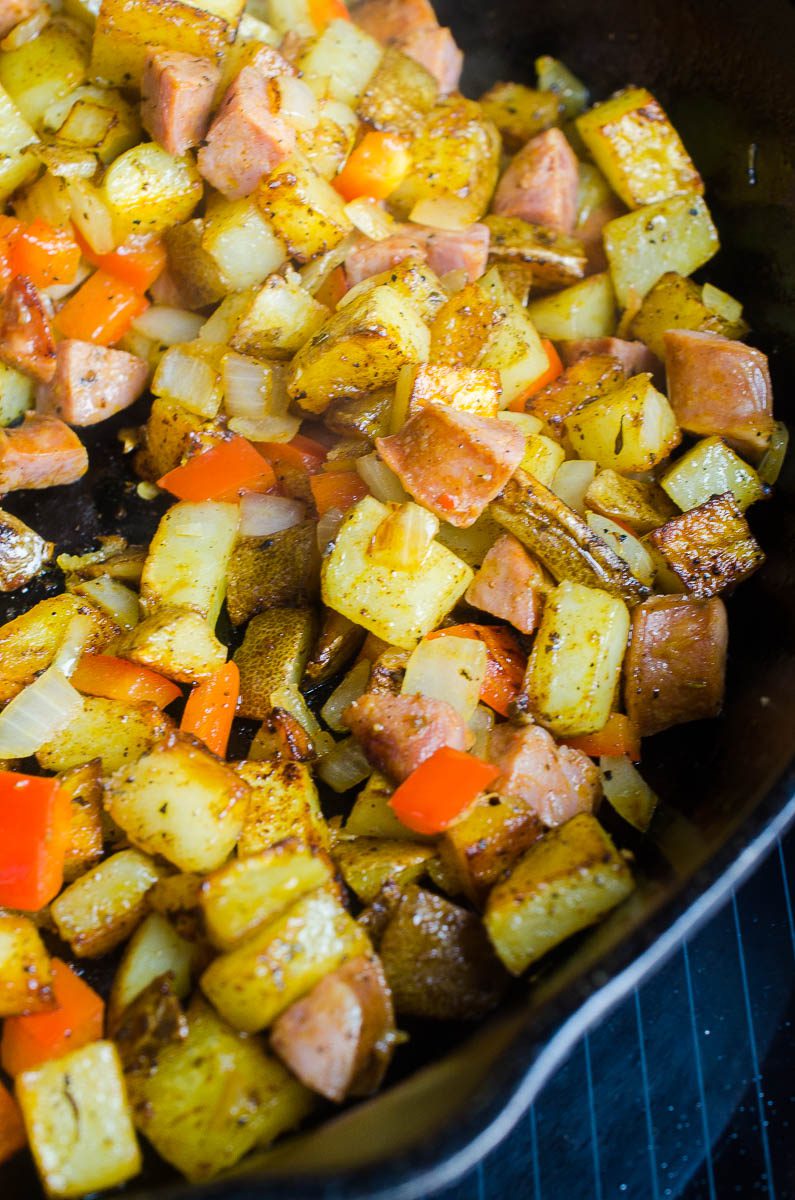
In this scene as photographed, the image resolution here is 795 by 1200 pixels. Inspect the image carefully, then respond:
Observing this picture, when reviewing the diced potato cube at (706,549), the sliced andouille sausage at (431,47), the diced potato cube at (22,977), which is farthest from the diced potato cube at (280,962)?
the sliced andouille sausage at (431,47)

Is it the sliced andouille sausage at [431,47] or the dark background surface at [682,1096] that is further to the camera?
the sliced andouille sausage at [431,47]

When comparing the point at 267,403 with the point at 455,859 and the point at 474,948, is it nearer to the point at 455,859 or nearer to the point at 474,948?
the point at 455,859

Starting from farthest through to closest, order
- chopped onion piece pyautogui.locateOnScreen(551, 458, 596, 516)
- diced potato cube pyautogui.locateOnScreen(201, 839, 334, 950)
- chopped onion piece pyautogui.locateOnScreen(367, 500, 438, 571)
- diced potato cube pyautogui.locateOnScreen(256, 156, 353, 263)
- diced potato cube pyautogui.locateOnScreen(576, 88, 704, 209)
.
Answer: diced potato cube pyautogui.locateOnScreen(576, 88, 704, 209) → diced potato cube pyautogui.locateOnScreen(256, 156, 353, 263) → chopped onion piece pyautogui.locateOnScreen(551, 458, 596, 516) → chopped onion piece pyautogui.locateOnScreen(367, 500, 438, 571) → diced potato cube pyautogui.locateOnScreen(201, 839, 334, 950)

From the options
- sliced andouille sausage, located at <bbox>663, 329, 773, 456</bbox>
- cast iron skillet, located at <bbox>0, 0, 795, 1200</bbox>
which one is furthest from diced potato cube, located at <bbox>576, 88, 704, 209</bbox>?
sliced andouille sausage, located at <bbox>663, 329, 773, 456</bbox>

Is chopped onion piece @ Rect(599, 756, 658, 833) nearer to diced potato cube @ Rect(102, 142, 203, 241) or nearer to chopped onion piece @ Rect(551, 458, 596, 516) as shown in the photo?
chopped onion piece @ Rect(551, 458, 596, 516)

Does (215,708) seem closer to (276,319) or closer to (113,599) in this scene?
(113,599)

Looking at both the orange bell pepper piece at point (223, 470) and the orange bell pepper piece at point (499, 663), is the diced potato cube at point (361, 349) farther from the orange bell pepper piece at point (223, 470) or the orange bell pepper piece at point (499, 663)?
the orange bell pepper piece at point (499, 663)
